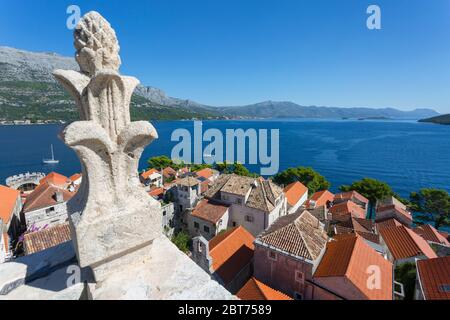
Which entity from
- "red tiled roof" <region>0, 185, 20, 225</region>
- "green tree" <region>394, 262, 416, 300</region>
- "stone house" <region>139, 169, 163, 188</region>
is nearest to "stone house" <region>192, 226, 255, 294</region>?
"green tree" <region>394, 262, 416, 300</region>

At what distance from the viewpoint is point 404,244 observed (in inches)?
760

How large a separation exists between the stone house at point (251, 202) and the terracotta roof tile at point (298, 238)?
7721 millimetres

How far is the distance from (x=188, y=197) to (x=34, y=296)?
28143 mm

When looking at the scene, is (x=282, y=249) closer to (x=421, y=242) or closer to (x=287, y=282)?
(x=287, y=282)

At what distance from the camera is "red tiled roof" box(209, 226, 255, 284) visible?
17000mm

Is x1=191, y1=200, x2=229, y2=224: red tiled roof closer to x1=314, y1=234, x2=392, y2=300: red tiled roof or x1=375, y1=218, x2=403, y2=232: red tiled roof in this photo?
x1=314, y1=234, x2=392, y2=300: red tiled roof

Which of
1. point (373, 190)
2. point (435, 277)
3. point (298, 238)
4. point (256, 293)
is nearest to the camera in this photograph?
point (256, 293)

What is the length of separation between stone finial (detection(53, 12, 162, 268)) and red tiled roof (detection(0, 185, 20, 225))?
85.5ft

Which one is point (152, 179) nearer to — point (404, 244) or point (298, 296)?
point (298, 296)

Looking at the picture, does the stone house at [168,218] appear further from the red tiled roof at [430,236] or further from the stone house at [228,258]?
the red tiled roof at [430,236]

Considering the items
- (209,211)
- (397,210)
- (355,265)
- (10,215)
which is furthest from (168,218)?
(397,210)

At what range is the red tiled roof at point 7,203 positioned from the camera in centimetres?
2106

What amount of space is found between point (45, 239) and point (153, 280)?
15.6 meters

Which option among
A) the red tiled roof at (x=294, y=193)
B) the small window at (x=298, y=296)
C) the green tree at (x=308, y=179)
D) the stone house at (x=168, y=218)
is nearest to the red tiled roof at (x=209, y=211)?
the stone house at (x=168, y=218)
